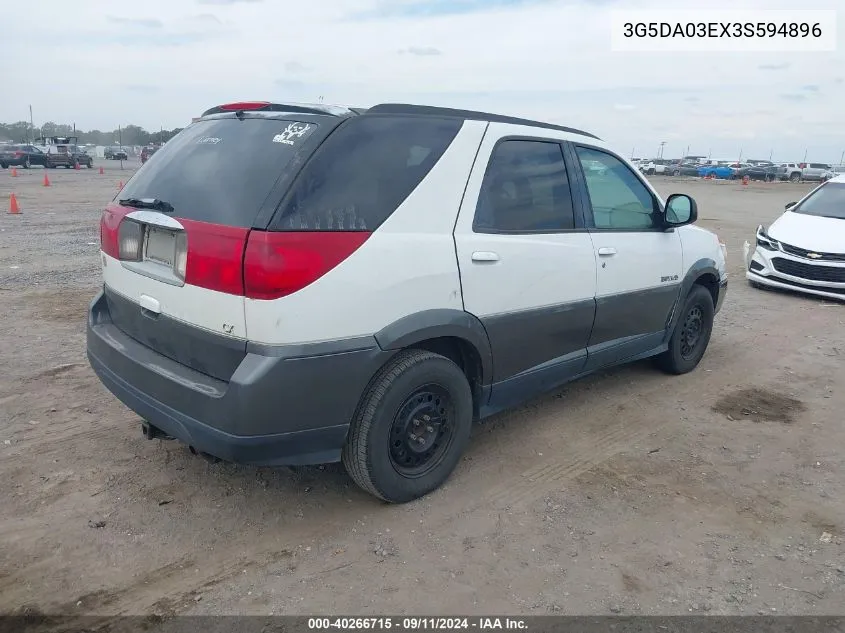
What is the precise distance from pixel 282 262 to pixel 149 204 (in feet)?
3.17

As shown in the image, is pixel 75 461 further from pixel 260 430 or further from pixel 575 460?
pixel 575 460

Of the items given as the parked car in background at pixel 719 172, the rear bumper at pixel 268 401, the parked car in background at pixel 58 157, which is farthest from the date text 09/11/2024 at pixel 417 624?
the parked car in background at pixel 719 172

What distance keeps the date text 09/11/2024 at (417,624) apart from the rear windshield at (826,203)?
27.8ft

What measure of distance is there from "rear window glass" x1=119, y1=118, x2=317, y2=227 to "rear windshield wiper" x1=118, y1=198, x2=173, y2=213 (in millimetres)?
27

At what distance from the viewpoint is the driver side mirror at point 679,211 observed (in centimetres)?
473

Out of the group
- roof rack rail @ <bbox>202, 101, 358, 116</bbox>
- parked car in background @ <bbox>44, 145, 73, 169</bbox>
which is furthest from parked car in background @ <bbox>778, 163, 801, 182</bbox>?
roof rack rail @ <bbox>202, 101, 358, 116</bbox>

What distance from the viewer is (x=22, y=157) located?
38062mm

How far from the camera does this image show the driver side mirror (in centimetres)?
473

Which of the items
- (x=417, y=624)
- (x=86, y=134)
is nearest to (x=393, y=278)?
(x=417, y=624)

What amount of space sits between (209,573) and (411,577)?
85 cm

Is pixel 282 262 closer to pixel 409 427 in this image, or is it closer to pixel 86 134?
pixel 409 427

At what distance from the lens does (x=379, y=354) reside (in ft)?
9.71

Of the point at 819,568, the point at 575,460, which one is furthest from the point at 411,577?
the point at 819,568

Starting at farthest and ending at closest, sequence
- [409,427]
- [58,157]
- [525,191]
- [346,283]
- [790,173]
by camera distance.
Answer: [790,173] → [58,157] → [525,191] → [409,427] → [346,283]
